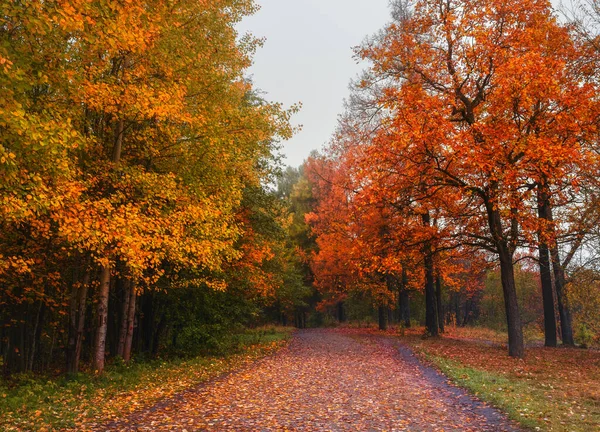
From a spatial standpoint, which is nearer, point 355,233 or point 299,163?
point 355,233

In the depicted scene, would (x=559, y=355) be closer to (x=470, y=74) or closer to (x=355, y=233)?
(x=470, y=74)

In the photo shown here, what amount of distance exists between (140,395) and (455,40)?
46.9 feet

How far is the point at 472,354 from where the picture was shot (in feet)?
54.6

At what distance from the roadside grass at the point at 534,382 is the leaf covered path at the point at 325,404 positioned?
1.48 ft

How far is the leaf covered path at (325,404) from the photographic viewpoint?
7.25m

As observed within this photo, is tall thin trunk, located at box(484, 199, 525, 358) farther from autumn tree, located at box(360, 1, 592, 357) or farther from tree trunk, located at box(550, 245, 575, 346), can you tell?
tree trunk, located at box(550, 245, 575, 346)

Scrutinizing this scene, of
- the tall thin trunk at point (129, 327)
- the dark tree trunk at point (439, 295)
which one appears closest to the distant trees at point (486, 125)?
the tall thin trunk at point (129, 327)

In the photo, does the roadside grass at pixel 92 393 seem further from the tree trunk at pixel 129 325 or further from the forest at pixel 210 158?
the forest at pixel 210 158

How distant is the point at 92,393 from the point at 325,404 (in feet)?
16.7

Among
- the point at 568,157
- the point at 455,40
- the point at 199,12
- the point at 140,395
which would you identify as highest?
the point at 455,40

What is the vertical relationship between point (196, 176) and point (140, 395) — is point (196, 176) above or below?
above

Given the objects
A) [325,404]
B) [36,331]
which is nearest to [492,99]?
Answer: [325,404]

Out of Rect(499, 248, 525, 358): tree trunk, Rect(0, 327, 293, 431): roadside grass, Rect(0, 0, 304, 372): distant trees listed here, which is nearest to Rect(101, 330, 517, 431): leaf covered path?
Rect(0, 327, 293, 431): roadside grass

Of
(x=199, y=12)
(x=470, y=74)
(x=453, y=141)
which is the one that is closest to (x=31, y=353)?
(x=199, y=12)
